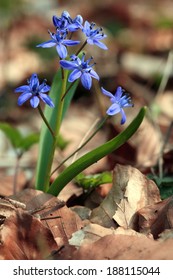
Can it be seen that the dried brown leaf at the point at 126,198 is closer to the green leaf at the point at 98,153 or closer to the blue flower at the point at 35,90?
the green leaf at the point at 98,153

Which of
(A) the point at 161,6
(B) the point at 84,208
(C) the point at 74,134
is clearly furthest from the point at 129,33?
(B) the point at 84,208

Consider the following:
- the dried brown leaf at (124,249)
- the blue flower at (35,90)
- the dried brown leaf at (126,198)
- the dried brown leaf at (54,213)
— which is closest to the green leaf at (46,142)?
the dried brown leaf at (54,213)

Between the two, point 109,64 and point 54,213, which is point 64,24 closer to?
point 54,213

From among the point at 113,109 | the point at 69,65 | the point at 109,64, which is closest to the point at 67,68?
the point at 69,65

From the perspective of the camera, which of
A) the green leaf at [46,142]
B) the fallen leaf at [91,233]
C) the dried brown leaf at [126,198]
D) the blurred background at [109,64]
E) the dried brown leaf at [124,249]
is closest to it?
the dried brown leaf at [124,249]
